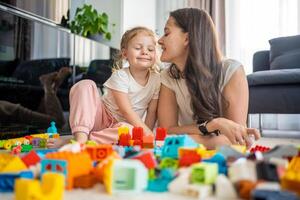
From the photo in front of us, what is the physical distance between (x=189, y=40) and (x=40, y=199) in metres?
0.93

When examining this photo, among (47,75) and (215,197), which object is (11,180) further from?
(47,75)

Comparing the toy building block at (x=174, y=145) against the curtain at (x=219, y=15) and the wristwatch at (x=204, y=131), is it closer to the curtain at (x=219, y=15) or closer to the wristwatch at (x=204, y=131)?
the wristwatch at (x=204, y=131)

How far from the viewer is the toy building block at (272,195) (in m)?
0.37

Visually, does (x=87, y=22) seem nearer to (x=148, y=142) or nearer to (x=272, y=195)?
(x=148, y=142)

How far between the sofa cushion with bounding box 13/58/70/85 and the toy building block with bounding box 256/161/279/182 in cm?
144

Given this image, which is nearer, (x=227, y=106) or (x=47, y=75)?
(x=227, y=106)

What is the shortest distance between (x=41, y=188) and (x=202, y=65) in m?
0.86

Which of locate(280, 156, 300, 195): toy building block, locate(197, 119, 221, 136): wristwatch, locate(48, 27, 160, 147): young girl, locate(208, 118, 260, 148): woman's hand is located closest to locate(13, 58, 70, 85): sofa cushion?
locate(48, 27, 160, 147): young girl

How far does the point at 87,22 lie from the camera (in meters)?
2.31

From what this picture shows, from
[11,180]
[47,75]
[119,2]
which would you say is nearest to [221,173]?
[11,180]

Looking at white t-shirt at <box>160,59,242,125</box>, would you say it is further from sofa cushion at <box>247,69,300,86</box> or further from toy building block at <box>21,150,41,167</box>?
sofa cushion at <box>247,69,300,86</box>

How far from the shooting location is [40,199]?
1.24 ft

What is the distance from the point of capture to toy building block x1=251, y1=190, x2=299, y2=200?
1.21ft

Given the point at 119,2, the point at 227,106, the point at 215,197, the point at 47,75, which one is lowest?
the point at 215,197
